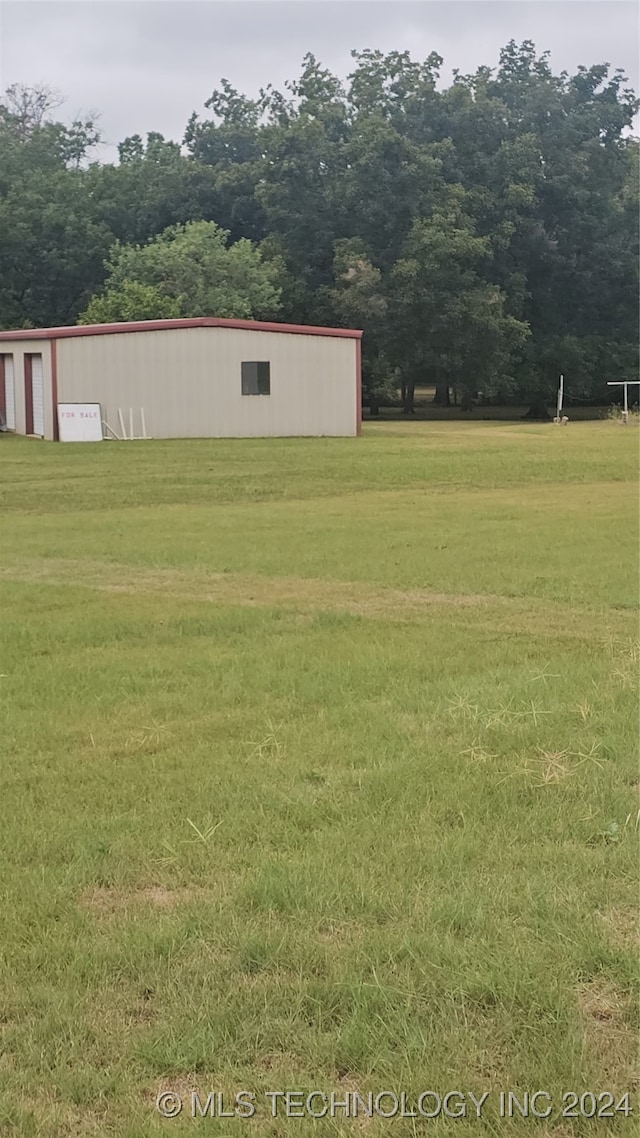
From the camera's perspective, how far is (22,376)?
29.5 metres

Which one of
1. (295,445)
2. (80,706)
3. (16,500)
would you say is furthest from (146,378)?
(80,706)

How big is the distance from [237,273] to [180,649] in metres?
36.2

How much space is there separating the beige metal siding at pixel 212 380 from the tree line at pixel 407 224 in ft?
40.1

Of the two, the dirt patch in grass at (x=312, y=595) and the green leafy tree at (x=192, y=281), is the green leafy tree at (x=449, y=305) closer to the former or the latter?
the green leafy tree at (x=192, y=281)

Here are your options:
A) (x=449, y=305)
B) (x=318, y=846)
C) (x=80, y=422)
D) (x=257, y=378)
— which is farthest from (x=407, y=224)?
(x=318, y=846)

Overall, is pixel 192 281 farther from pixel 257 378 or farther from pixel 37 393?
pixel 37 393

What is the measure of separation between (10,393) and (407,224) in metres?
22.5

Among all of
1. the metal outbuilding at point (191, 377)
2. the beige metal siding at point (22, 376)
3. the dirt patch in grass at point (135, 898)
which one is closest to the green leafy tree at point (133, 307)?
the metal outbuilding at point (191, 377)

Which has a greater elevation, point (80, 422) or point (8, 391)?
point (8, 391)

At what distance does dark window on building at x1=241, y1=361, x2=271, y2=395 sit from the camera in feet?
98.2

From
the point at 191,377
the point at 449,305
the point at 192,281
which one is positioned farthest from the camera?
the point at 449,305

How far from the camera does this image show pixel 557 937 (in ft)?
11.5

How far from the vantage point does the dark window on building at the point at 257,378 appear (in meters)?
29.9

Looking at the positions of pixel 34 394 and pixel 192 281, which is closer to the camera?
pixel 34 394
